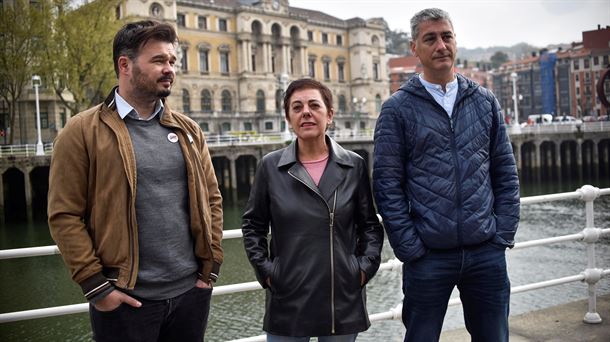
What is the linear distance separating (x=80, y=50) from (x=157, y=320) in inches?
1170

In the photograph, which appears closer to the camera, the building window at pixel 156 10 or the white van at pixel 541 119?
the building window at pixel 156 10

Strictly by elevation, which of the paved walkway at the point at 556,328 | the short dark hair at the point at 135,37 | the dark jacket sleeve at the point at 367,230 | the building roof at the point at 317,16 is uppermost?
the building roof at the point at 317,16

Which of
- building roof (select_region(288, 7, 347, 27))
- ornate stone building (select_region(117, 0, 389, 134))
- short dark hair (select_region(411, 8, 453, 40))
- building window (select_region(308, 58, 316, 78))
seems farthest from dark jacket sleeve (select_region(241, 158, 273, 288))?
building window (select_region(308, 58, 316, 78))

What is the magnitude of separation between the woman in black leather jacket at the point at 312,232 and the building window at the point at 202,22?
175ft

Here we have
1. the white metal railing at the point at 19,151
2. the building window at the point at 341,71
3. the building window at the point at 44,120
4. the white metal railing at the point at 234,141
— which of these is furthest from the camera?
the building window at the point at 341,71

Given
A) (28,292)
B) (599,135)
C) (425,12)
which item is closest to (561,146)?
(599,135)

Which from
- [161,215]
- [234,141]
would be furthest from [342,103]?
[161,215]

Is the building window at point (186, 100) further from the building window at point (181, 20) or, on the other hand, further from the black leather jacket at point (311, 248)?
the black leather jacket at point (311, 248)

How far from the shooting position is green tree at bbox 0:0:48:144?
30.2 m

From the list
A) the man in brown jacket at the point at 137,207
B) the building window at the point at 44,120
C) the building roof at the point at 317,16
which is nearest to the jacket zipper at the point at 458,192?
the man in brown jacket at the point at 137,207

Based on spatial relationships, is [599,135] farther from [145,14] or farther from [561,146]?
[145,14]

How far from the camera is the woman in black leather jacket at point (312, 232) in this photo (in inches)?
114

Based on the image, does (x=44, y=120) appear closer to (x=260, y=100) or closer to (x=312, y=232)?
(x=260, y=100)

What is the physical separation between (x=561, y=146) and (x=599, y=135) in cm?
391
